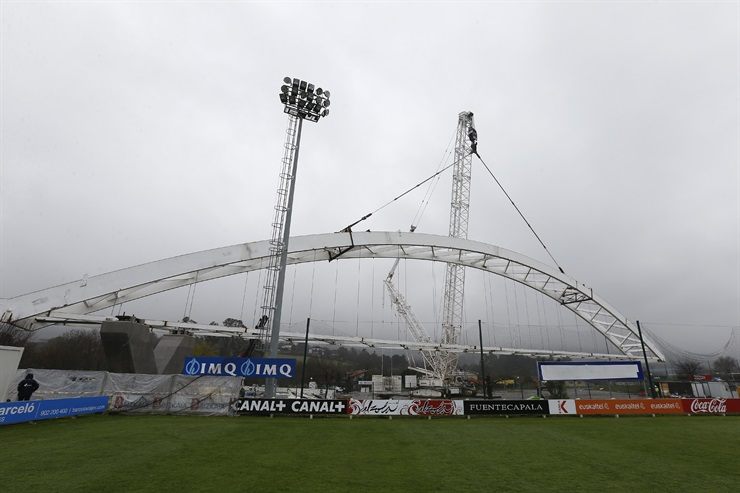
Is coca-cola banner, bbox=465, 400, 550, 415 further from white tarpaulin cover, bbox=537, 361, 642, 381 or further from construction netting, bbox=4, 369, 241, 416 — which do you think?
construction netting, bbox=4, 369, 241, 416

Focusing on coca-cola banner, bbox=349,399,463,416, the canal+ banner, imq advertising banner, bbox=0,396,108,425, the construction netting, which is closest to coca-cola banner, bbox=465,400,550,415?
coca-cola banner, bbox=349,399,463,416

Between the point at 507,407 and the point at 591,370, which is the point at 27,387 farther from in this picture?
the point at 591,370

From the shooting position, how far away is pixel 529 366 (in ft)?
236

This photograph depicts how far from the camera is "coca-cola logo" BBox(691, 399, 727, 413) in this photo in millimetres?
24766

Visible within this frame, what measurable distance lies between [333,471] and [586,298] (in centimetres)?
5056

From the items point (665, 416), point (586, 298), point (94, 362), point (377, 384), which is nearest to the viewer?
point (665, 416)

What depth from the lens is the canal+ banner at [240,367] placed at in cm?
2089

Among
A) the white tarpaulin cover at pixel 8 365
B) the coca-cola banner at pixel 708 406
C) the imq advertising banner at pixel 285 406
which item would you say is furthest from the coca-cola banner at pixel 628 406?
the white tarpaulin cover at pixel 8 365

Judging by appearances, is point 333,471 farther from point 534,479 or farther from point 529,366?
point 529,366

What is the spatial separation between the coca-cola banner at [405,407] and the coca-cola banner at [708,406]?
16.9 meters

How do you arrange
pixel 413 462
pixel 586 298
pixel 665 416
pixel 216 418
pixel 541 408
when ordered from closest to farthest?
pixel 413 462, pixel 216 418, pixel 541 408, pixel 665 416, pixel 586 298

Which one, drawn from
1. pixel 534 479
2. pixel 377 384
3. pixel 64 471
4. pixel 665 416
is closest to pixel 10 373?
pixel 64 471

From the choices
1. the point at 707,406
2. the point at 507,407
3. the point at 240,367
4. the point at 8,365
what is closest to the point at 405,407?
the point at 507,407

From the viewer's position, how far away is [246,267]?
3191 cm
